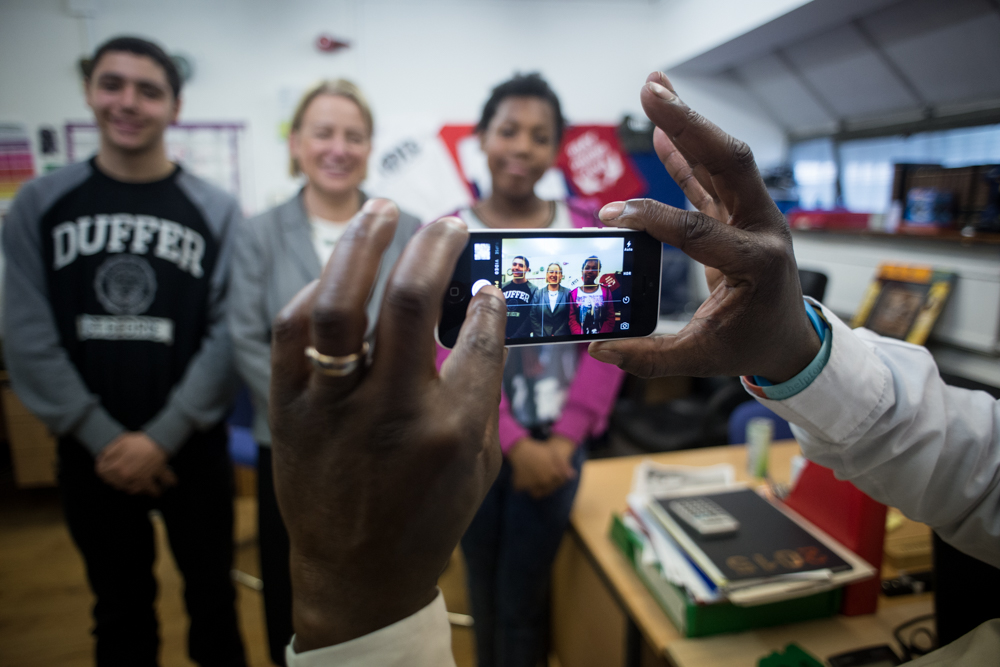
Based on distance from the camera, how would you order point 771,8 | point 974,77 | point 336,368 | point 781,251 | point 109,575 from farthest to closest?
point 771,8 → point 974,77 → point 109,575 → point 781,251 → point 336,368

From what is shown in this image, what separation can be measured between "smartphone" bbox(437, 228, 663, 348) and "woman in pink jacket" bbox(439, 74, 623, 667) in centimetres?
54

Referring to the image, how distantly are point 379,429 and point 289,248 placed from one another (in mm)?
1099

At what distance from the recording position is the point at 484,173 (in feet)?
10.2

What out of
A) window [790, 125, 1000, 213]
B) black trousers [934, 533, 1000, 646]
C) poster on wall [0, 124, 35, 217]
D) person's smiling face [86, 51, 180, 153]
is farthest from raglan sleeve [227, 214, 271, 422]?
window [790, 125, 1000, 213]

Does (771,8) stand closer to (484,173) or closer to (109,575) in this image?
(484,173)

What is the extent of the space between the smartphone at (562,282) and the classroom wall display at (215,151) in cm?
270

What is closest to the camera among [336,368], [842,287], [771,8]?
[336,368]

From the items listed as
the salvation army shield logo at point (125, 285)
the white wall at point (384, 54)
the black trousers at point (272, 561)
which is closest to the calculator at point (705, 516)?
the black trousers at point (272, 561)

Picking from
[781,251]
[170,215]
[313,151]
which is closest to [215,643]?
[170,215]

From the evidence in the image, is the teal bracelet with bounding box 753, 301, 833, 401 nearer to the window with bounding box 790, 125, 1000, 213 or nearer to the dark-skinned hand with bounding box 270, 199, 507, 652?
the dark-skinned hand with bounding box 270, 199, 507, 652

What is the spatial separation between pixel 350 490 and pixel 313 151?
1.28m

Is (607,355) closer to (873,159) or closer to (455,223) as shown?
(455,223)

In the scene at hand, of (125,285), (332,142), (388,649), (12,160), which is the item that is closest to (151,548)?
(125,285)

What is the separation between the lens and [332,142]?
142cm
